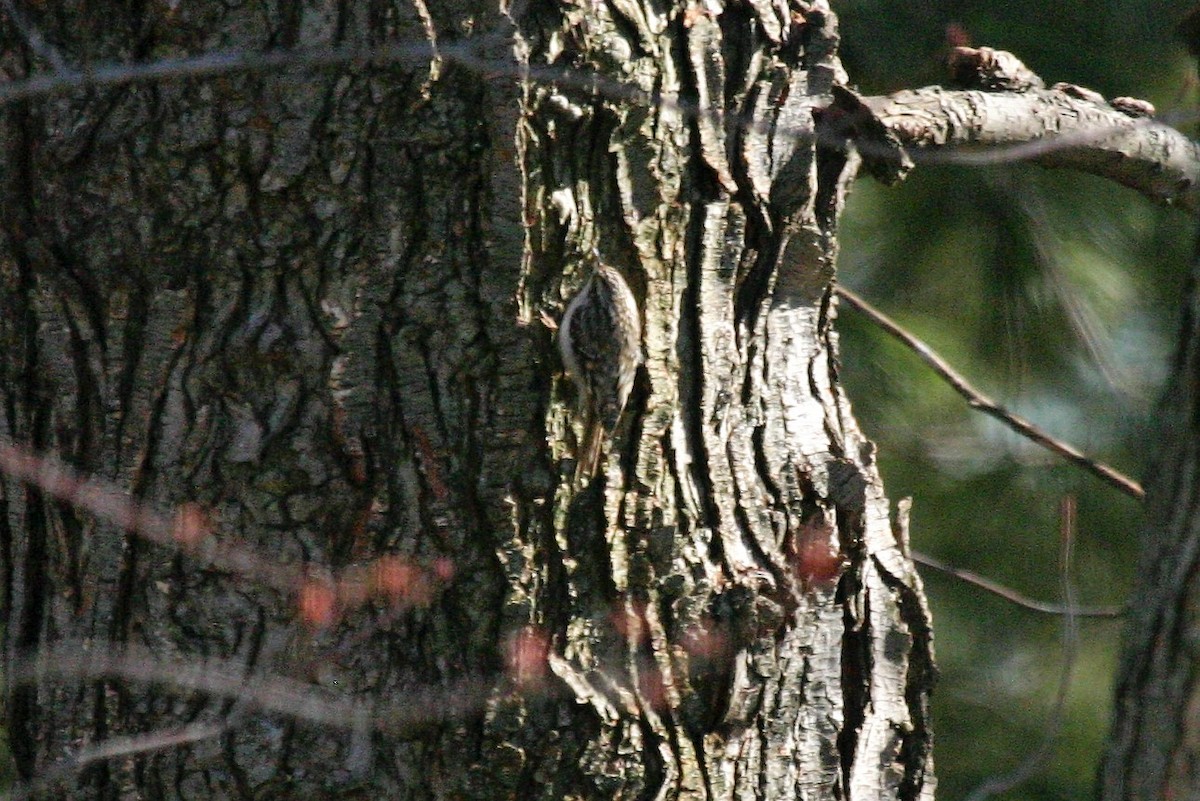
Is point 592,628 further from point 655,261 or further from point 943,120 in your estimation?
point 943,120

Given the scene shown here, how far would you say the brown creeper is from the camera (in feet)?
4.84

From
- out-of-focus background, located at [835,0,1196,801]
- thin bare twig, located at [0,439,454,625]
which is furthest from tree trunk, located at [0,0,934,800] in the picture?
out-of-focus background, located at [835,0,1196,801]

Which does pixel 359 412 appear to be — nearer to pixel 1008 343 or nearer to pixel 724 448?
pixel 724 448

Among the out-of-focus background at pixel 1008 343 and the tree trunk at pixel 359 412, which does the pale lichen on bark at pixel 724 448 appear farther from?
the out-of-focus background at pixel 1008 343

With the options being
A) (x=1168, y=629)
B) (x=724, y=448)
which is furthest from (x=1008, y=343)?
A: (x=1168, y=629)

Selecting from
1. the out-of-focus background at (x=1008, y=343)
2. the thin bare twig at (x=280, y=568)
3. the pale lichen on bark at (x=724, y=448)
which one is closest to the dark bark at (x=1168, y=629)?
the pale lichen on bark at (x=724, y=448)

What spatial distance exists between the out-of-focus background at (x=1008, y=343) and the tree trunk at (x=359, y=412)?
140cm

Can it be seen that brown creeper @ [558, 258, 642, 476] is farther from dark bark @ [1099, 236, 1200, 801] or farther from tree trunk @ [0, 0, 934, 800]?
dark bark @ [1099, 236, 1200, 801]

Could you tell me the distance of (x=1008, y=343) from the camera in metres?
Result: 3.40

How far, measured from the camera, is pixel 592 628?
156 cm

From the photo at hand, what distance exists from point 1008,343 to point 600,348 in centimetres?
218

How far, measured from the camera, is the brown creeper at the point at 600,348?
148cm

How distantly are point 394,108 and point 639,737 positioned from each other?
79cm

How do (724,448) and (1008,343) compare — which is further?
(1008,343)
